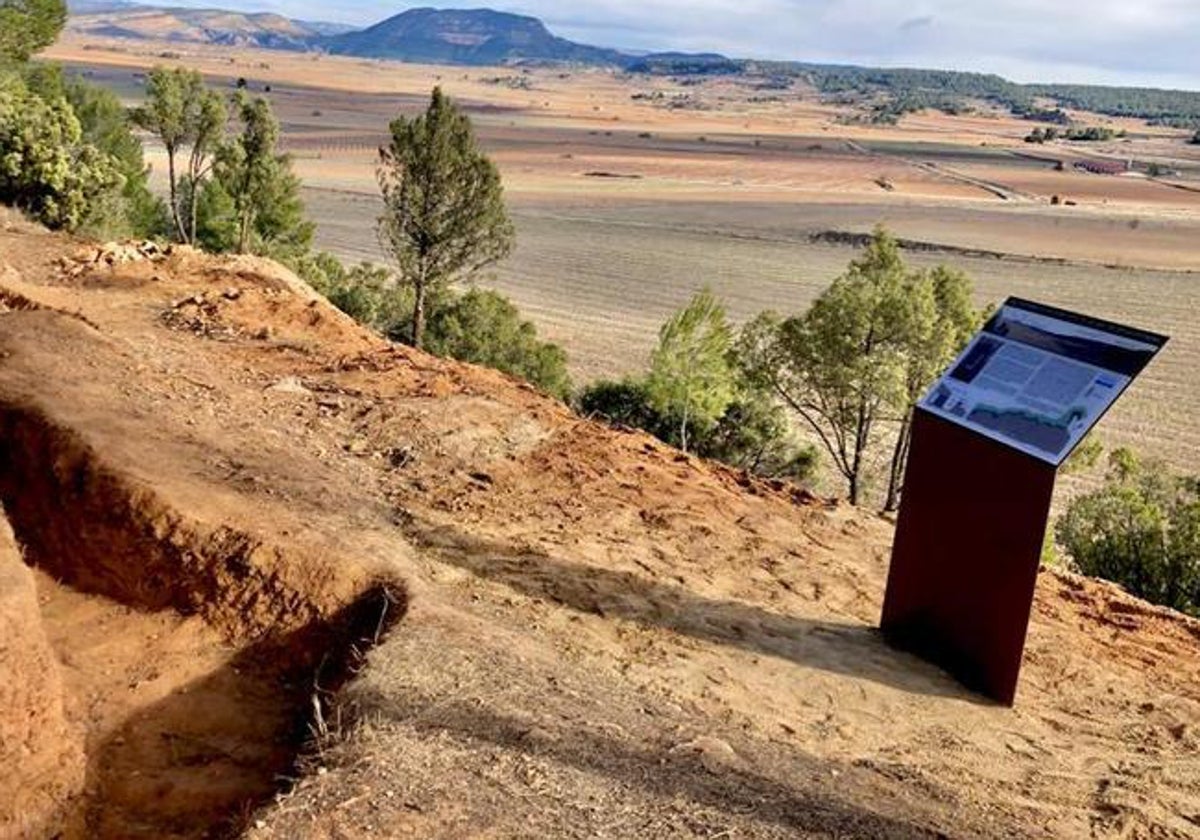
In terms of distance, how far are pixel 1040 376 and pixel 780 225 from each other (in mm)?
82406

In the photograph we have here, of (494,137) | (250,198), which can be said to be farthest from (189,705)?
(494,137)

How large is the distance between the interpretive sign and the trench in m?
5.40

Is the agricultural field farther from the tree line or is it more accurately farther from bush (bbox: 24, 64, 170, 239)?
bush (bbox: 24, 64, 170, 239)

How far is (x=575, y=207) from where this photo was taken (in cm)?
9462

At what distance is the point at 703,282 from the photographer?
6800 centimetres

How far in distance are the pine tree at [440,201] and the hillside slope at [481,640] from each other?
1601 cm

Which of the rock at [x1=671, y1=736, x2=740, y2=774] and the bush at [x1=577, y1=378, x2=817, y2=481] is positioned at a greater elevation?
the rock at [x1=671, y1=736, x2=740, y2=774]

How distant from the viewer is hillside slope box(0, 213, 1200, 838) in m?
8.45

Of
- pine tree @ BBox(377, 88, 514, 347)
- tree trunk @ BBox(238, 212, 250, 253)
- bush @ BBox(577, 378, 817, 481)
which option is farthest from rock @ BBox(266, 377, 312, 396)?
tree trunk @ BBox(238, 212, 250, 253)

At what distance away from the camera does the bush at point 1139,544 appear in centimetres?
2066

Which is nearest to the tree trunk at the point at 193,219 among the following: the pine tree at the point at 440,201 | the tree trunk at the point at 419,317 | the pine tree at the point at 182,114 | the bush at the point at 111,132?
the pine tree at the point at 182,114

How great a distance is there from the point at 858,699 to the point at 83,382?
9.95 meters

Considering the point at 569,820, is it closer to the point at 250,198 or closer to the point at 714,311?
the point at 714,311

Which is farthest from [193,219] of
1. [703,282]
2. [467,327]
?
[703,282]
